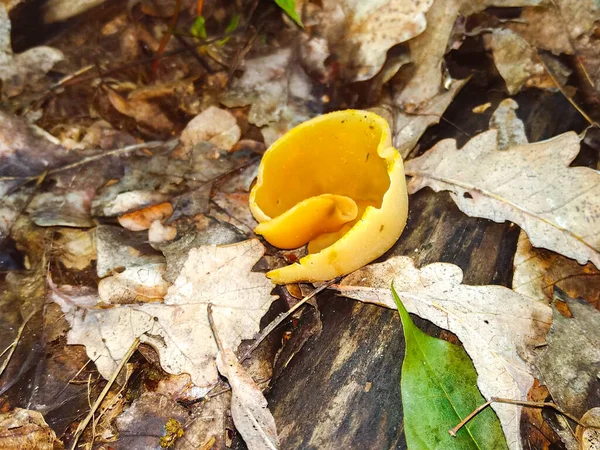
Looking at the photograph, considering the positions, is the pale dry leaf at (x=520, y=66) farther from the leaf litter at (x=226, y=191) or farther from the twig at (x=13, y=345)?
the twig at (x=13, y=345)

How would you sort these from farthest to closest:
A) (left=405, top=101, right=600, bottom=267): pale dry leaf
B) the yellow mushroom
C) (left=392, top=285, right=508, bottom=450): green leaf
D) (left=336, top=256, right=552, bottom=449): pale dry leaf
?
(left=405, top=101, right=600, bottom=267): pale dry leaf
the yellow mushroom
(left=336, top=256, right=552, bottom=449): pale dry leaf
(left=392, top=285, right=508, bottom=450): green leaf

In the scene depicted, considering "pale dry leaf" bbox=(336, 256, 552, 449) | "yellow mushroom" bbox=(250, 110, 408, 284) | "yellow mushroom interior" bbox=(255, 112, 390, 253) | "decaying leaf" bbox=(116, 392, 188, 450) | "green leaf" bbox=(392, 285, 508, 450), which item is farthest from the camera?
"yellow mushroom interior" bbox=(255, 112, 390, 253)

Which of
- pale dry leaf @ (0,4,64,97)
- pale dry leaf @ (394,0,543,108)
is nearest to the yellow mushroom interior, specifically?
pale dry leaf @ (394,0,543,108)

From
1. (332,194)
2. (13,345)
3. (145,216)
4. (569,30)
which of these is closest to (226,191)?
(145,216)

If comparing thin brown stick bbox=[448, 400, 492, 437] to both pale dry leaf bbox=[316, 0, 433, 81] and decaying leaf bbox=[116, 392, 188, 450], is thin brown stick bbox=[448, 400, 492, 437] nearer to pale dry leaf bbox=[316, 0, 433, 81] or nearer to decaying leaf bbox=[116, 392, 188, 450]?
decaying leaf bbox=[116, 392, 188, 450]

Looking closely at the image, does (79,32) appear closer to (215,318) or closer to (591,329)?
(215,318)

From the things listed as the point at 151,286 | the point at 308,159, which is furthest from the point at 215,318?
the point at 308,159
